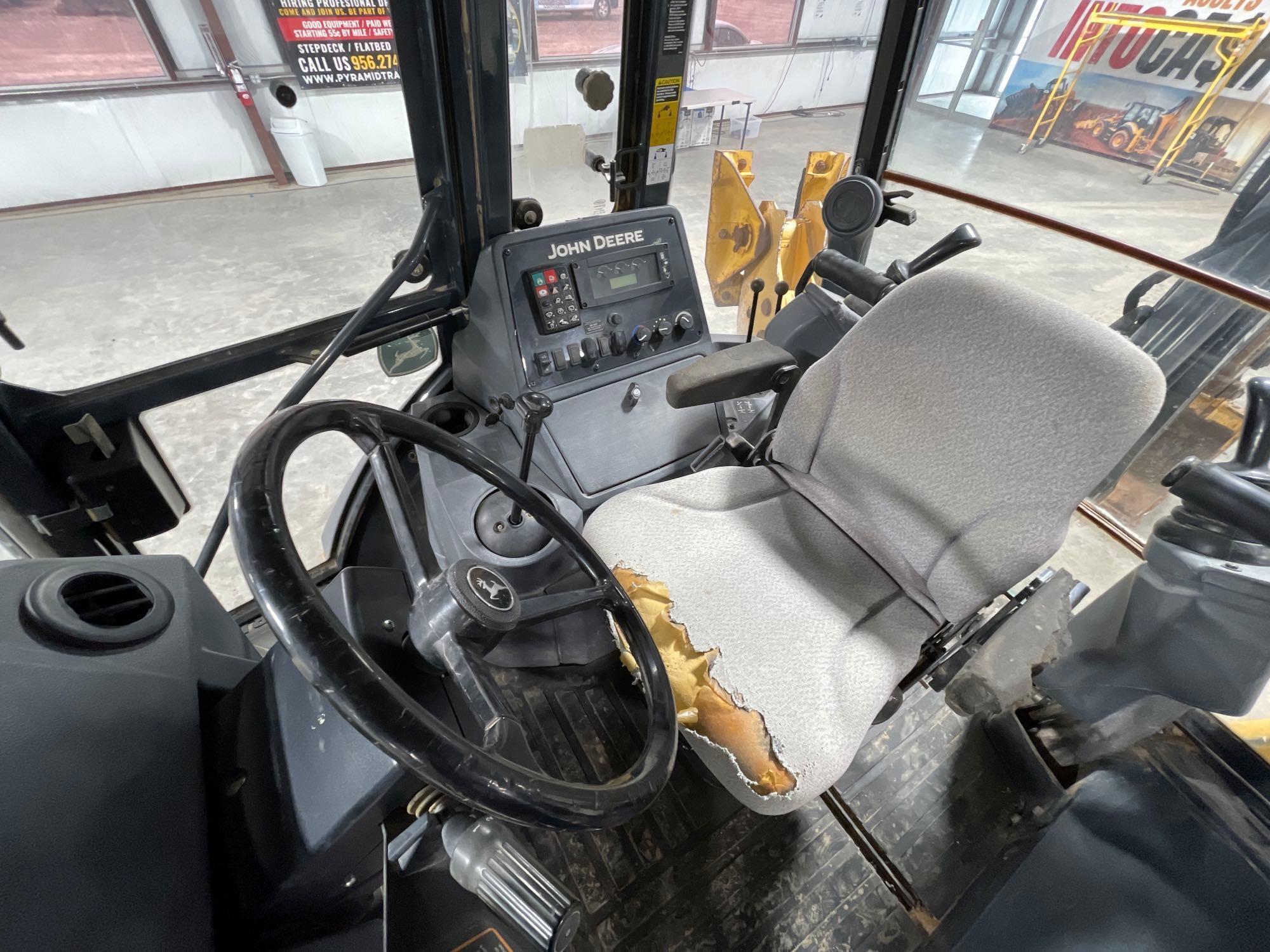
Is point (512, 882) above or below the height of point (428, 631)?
below

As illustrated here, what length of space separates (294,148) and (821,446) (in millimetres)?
2580

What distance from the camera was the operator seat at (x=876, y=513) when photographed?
79cm

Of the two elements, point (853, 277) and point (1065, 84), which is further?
point (1065, 84)

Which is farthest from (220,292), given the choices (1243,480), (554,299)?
(1243,480)

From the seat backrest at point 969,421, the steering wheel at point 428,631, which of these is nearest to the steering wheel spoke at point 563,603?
the steering wheel at point 428,631

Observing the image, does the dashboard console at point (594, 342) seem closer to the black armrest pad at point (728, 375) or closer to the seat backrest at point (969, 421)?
the black armrest pad at point (728, 375)

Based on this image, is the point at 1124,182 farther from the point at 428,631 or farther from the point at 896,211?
the point at 428,631

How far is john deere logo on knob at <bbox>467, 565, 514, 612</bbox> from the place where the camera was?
0.64 metres

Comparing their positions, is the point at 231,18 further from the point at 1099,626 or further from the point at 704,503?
the point at 1099,626

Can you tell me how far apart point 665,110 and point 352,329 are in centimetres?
105

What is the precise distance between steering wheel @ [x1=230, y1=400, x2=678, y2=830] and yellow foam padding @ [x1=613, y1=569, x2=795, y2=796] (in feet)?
0.35

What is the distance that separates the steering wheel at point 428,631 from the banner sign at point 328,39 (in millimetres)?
1733

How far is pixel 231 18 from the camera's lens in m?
2.10

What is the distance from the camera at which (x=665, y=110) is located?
63.0 inches
